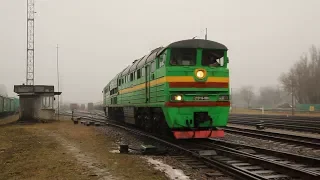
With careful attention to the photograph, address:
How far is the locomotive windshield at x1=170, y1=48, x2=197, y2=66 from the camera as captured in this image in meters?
12.3

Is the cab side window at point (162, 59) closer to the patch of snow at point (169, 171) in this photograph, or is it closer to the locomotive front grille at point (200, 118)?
the locomotive front grille at point (200, 118)

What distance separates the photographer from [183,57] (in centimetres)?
1248

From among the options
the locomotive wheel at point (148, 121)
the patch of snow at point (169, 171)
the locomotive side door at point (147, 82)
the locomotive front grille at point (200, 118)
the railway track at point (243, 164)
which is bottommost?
the patch of snow at point (169, 171)

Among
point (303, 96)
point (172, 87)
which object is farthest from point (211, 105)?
point (303, 96)

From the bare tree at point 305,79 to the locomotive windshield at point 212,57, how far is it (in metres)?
60.0

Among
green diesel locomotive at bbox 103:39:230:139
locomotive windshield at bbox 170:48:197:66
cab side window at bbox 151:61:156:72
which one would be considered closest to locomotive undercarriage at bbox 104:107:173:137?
green diesel locomotive at bbox 103:39:230:139

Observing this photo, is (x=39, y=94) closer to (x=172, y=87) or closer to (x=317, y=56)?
(x=172, y=87)

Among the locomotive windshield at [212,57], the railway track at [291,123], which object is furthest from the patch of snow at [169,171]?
the railway track at [291,123]

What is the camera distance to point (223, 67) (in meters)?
12.7

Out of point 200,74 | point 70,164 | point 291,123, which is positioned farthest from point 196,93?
point 291,123

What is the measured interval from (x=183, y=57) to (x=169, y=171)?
5189 mm

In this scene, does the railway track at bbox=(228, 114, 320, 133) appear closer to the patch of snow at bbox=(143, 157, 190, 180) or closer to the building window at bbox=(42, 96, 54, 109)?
the patch of snow at bbox=(143, 157, 190, 180)

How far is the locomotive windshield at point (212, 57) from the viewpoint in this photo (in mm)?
12578

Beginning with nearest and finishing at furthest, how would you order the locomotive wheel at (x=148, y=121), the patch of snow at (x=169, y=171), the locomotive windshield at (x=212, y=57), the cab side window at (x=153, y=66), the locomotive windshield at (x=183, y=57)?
the patch of snow at (x=169, y=171) < the locomotive windshield at (x=183, y=57) < the locomotive windshield at (x=212, y=57) < the cab side window at (x=153, y=66) < the locomotive wheel at (x=148, y=121)
